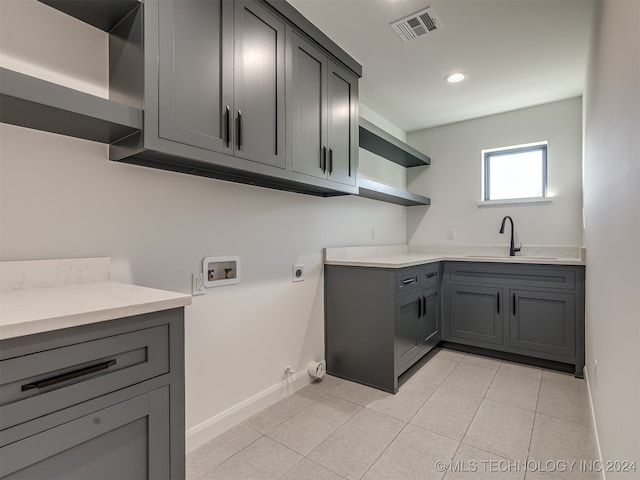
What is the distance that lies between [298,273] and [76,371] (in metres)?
1.62

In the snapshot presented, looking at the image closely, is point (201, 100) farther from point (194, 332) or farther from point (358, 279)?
point (358, 279)

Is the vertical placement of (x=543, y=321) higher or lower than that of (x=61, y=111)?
lower

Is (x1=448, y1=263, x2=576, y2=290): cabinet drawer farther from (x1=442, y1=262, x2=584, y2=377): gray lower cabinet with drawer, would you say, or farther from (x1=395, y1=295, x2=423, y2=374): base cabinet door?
(x1=395, y1=295, x2=423, y2=374): base cabinet door

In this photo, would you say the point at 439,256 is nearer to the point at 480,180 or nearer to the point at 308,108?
the point at 480,180

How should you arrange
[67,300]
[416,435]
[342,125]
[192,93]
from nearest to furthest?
1. [67,300]
2. [192,93]
3. [416,435]
4. [342,125]

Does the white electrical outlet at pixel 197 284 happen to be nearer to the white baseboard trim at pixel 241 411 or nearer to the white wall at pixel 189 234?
the white wall at pixel 189 234

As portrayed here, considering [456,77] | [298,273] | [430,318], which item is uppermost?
[456,77]

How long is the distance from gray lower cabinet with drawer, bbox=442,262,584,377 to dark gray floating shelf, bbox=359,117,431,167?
1235 millimetres

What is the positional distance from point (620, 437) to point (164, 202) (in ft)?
6.44

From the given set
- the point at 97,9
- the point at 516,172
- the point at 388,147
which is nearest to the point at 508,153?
the point at 516,172

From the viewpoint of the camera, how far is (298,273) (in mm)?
2393

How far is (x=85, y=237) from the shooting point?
1.34 meters

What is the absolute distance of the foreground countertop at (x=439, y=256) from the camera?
260cm

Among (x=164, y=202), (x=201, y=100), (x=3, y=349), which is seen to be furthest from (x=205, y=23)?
(x=3, y=349)
